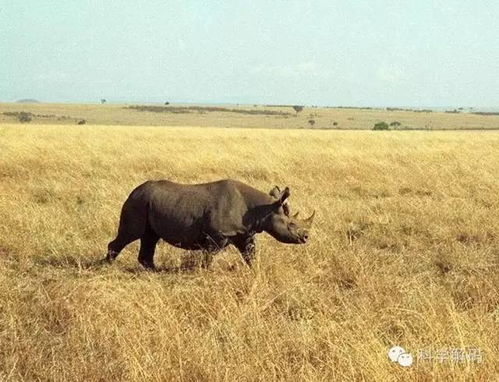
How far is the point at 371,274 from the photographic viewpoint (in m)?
6.80

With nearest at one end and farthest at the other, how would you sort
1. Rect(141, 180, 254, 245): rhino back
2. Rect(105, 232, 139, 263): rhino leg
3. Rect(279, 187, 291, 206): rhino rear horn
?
Rect(141, 180, 254, 245): rhino back
Rect(279, 187, 291, 206): rhino rear horn
Rect(105, 232, 139, 263): rhino leg

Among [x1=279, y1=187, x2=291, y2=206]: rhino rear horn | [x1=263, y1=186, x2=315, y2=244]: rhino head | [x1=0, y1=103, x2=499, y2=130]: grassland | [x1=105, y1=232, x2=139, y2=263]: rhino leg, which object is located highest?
[x1=279, y1=187, x2=291, y2=206]: rhino rear horn

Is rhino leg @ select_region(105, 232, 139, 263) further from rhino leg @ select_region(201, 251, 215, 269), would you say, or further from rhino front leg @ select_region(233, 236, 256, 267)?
rhino front leg @ select_region(233, 236, 256, 267)

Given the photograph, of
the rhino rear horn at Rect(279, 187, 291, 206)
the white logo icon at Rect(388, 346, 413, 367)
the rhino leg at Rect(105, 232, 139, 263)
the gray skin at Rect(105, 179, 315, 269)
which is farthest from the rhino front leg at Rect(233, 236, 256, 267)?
the white logo icon at Rect(388, 346, 413, 367)

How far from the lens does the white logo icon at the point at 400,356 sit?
416 centimetres

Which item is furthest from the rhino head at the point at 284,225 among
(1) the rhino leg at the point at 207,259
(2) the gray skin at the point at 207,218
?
(1) the rhino leg at the point at 207,259

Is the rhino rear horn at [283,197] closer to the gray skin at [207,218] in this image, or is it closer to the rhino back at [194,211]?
the gray skin at [207,218]

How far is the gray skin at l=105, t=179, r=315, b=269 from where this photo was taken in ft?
24.7

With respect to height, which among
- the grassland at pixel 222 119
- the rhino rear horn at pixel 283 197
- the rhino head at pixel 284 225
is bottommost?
the grassland at pixel 222 119

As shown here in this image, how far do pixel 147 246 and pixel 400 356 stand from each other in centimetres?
438

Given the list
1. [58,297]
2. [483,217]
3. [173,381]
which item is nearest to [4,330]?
[58,297]

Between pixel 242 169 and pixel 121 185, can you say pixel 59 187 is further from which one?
pixel 242 169

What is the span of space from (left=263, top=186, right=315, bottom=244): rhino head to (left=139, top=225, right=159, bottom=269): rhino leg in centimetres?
147

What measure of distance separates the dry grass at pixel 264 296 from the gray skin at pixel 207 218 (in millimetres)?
329
